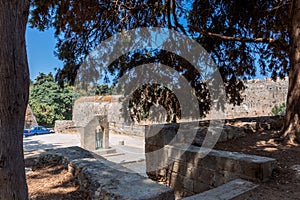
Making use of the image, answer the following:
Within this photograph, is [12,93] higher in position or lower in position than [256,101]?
lower

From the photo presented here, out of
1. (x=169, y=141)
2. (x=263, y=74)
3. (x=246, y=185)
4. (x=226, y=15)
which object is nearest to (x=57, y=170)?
(x=169, y=141)

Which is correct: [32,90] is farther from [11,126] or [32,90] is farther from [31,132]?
[11,126]

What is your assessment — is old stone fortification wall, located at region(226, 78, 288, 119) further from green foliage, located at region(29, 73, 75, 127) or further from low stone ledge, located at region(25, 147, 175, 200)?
green foliage, located at region(29, 73, 75, 127)

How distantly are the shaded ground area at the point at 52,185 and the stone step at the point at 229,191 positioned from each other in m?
1.22

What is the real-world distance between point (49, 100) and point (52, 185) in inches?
829

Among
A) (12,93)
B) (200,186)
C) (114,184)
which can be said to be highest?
(12,93)

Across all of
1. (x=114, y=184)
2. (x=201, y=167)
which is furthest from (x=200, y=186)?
(x=114, y=184)

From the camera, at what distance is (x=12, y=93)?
1.23 m

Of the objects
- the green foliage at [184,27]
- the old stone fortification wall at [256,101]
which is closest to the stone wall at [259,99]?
the old stone fortification wall at [256,101]

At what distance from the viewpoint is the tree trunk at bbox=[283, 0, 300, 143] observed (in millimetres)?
3840

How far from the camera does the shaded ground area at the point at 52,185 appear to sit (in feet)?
7.14

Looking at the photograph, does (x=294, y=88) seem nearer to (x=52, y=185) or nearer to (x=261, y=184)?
(x=261, y=184)

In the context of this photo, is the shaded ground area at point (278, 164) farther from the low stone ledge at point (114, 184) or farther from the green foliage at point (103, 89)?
the green foliage at point (103, 89)

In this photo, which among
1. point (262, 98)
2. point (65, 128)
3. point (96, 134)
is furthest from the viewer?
point (65, 128)
